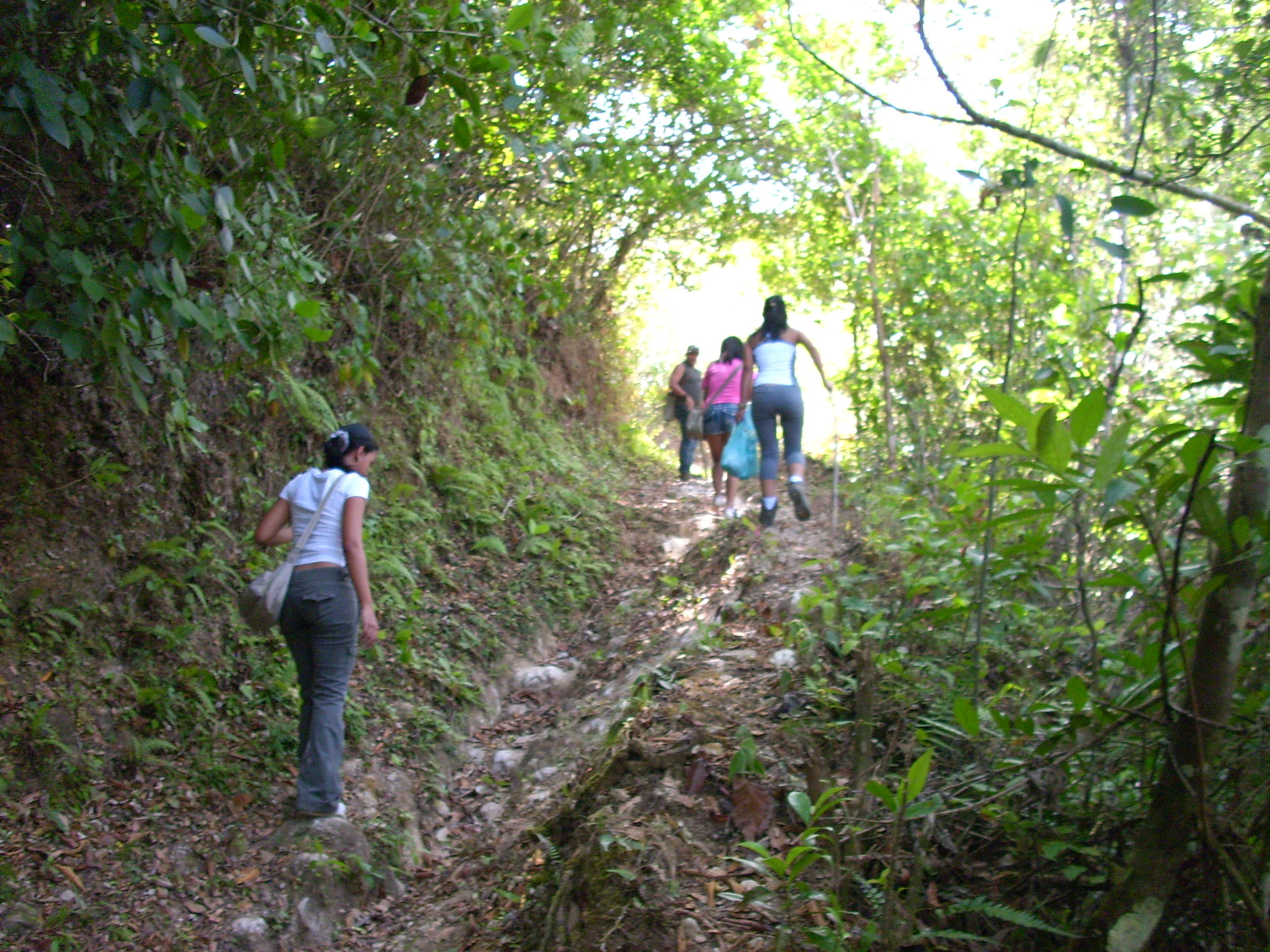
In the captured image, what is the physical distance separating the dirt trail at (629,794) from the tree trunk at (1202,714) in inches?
47.2

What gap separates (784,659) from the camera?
520 centimetres

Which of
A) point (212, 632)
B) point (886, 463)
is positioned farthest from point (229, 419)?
point (886, 463)

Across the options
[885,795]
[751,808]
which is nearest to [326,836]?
[751,808]

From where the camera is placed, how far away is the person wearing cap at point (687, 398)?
1357cm

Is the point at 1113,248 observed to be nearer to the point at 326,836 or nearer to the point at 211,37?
the point at 211,37

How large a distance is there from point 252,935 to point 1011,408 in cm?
421

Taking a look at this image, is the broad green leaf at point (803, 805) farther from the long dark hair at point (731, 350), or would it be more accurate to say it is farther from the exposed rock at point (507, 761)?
the long dark hair at point (731, 350)

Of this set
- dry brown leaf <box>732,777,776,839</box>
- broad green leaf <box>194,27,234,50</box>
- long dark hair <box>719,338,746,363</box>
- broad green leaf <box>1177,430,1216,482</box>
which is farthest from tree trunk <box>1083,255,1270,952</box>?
long dark hair <box>719,338,746,363</box>

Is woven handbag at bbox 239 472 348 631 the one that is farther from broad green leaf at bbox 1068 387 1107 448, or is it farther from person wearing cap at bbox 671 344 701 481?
person wearing cap at bbox 671 344 701 481

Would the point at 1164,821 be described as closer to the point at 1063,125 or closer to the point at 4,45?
the point at 4,45

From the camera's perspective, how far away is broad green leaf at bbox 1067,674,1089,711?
8.49 feet

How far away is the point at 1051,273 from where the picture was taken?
7.92m

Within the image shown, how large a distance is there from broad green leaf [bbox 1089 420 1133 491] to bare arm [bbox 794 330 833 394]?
20.9 feet

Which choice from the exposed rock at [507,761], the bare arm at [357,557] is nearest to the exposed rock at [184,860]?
the bare arm at [357,557]
